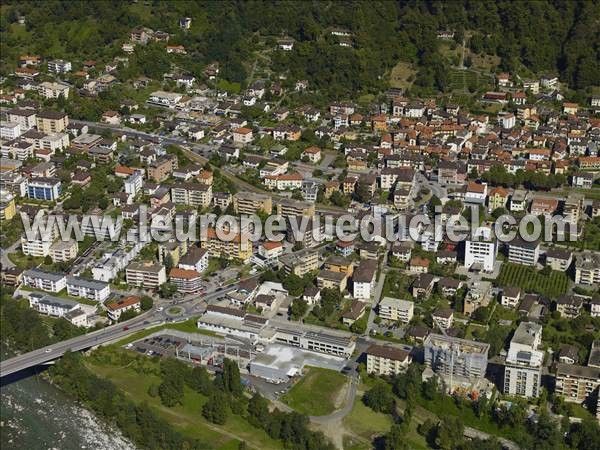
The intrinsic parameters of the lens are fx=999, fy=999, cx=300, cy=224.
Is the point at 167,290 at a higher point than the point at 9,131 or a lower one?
lower

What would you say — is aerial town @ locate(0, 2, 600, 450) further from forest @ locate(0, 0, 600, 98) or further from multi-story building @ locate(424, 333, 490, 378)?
forest @ locate(0, 0, 600, 98)

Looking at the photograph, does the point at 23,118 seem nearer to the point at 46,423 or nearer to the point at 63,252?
the point at 63,252

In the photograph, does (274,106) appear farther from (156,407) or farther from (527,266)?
(156,407)

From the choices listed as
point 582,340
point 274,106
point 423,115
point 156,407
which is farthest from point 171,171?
point 582,340

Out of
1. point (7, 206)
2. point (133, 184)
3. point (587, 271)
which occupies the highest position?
point (133, 184)

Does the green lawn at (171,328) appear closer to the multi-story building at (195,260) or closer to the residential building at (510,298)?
the multi-story building at (195,260)

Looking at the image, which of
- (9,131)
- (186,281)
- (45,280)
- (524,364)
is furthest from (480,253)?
(9,131)

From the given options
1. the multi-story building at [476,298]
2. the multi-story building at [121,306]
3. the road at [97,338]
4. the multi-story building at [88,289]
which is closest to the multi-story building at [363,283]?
the multi-story building at [476,298]
